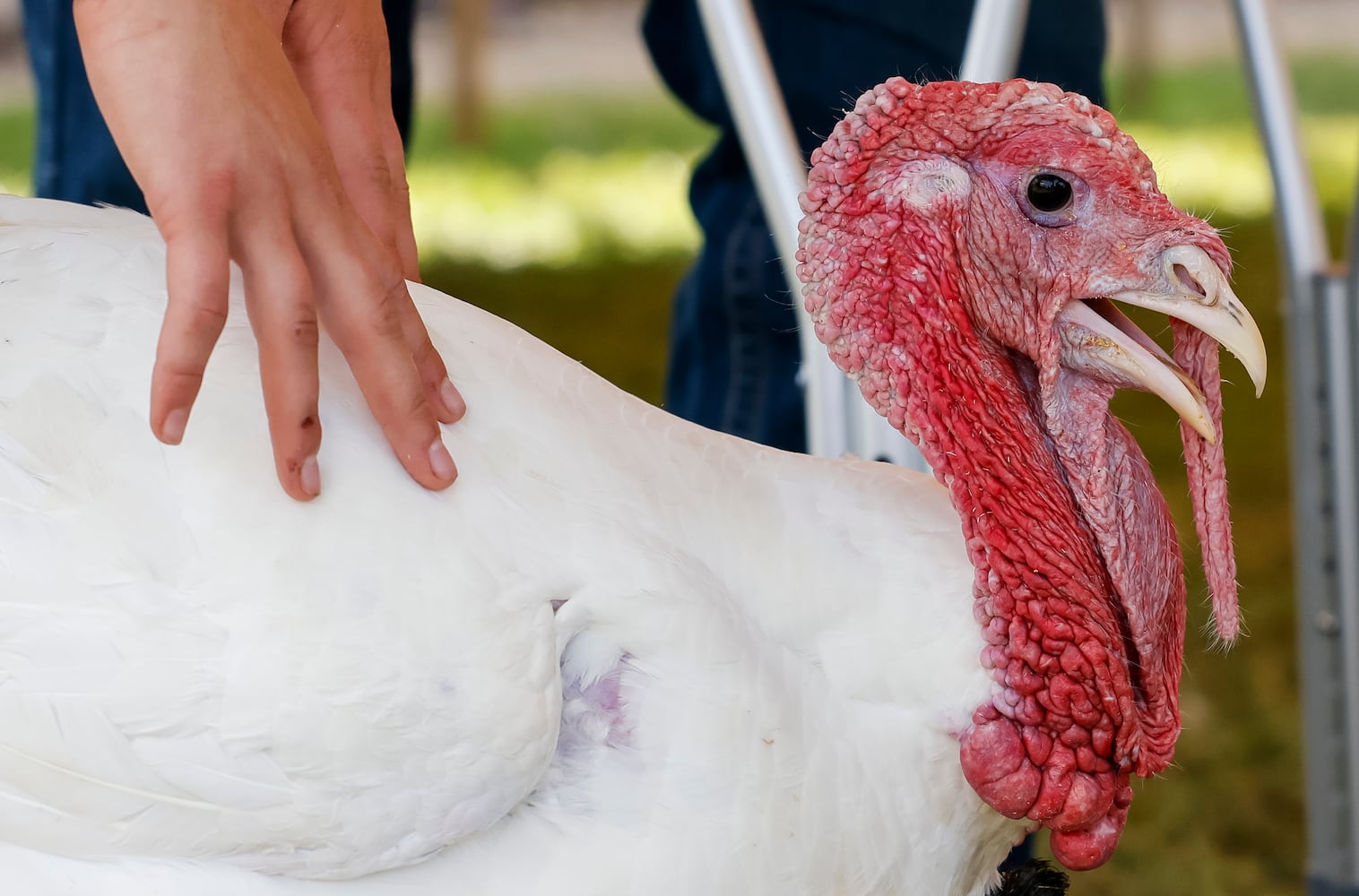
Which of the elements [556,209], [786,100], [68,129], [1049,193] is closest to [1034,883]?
[1049,193]

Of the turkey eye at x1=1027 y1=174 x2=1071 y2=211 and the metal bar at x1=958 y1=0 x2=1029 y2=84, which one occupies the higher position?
the turkey eye at x1=1027 y1=174 x2=1071 y2=211

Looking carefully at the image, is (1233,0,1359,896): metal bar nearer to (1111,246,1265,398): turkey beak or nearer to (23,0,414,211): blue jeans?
(1111,246,1265,398): turkey beak

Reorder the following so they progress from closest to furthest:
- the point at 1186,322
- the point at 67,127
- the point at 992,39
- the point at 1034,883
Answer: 1. the point at 1186,322
2. the point at 1034,883
3. the point at 992,39
4. the point at 67,127

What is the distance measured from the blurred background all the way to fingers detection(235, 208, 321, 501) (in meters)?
0.71

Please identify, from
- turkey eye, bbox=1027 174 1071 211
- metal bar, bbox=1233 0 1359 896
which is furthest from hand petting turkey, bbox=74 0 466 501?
metal bar, bbox=1233 0 1359 896

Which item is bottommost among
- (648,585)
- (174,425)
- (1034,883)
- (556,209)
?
(556,209)

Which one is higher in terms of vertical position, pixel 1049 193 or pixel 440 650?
pixel 1049 193

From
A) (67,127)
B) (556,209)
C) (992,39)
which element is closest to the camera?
(992,39)

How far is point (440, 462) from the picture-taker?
3.23 ft

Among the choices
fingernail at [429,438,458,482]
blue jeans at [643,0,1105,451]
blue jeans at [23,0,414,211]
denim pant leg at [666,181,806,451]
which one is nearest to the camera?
fingernail at [429,438,458,482]

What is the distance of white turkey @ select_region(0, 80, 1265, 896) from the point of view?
92 centimetres

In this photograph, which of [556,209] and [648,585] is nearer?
[648,585]

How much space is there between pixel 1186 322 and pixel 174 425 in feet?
2.32

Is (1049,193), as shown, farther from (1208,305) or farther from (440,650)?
(440,650)
